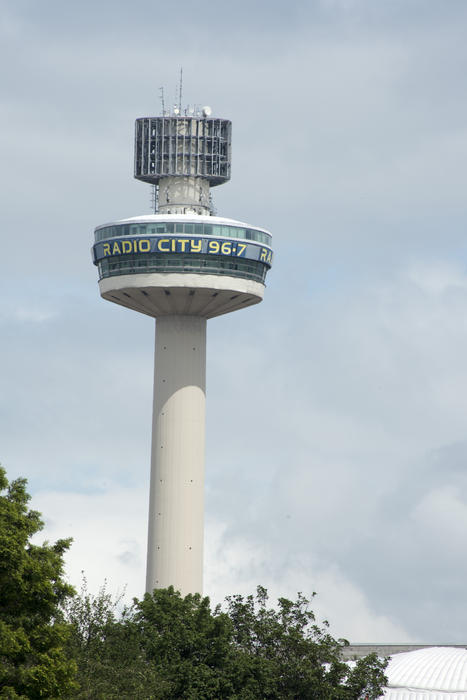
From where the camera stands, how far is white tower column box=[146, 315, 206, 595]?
152 metres

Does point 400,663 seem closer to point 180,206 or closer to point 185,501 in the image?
point 185,501

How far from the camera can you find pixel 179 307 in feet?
509

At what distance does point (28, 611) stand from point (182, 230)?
83.6 metres

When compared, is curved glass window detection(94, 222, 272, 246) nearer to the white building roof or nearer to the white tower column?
the white tower column

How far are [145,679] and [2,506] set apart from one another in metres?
29.9

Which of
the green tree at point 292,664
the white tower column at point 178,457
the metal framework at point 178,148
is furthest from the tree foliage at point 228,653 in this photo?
the metal framework at point 178,148

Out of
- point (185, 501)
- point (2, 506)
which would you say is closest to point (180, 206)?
point (185, 501)

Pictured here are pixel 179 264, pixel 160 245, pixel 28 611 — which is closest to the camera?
pixel 28 611

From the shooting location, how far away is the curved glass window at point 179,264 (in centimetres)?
15188

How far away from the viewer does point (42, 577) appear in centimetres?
7281

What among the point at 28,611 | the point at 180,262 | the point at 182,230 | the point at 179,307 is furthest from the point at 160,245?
the point at 28,611

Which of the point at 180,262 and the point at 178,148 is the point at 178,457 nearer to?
the point at 180,262

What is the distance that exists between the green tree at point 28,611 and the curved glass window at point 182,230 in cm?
7955

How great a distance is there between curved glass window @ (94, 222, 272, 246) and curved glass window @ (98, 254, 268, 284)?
2.62 meters
